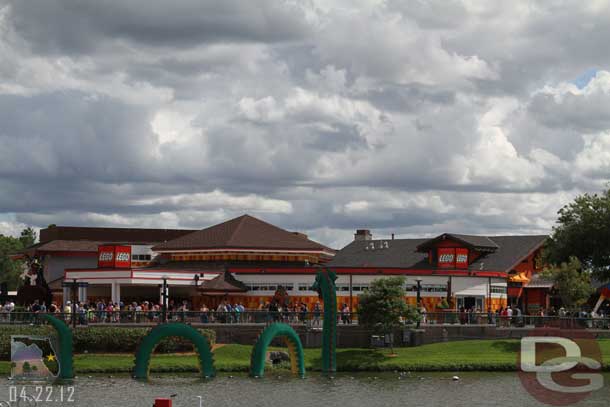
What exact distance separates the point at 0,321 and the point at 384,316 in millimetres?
20704

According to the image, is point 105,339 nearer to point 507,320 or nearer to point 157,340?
point 157,340

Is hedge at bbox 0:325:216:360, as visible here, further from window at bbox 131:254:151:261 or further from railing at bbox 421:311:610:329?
window at bbox 131:254:151:261

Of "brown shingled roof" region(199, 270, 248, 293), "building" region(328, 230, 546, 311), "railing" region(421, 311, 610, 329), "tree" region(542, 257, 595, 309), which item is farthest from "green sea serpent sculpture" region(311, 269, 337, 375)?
"brown shingled roof" region(199, 270, 248, 293)

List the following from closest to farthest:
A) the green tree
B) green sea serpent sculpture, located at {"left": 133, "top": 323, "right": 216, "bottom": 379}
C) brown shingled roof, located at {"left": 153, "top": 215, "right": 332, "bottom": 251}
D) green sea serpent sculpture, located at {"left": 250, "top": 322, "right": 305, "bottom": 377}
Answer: green sea serpent sculpture, located at {"left": 133, "top": 323, "right": 216, "bottom": 379} → green sea serpent sculpture, located at {"left": 250, "top": 322, "right": 305, "bottom": 377} → brown shingled roof, located at {"left": 153, "top": 215, "right": 332, "bottom": 251} → the green tree

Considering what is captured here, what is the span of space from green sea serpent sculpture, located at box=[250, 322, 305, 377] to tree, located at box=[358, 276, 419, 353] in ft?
23.6

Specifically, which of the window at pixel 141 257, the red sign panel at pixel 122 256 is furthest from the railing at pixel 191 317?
the window at pixel 141 257

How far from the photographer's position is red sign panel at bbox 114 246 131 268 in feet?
291

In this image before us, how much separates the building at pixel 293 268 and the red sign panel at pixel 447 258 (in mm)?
76

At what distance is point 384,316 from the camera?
64938 millimetres

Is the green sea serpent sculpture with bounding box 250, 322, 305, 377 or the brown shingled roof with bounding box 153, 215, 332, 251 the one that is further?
the brown shingled roof with bounding box 153, 215, 332, 251

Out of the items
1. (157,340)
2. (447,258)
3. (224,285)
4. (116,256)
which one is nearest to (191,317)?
(157,340)

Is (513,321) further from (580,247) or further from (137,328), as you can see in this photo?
(137,328)

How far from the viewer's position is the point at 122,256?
8894 cm

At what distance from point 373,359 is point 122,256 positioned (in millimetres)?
30752
